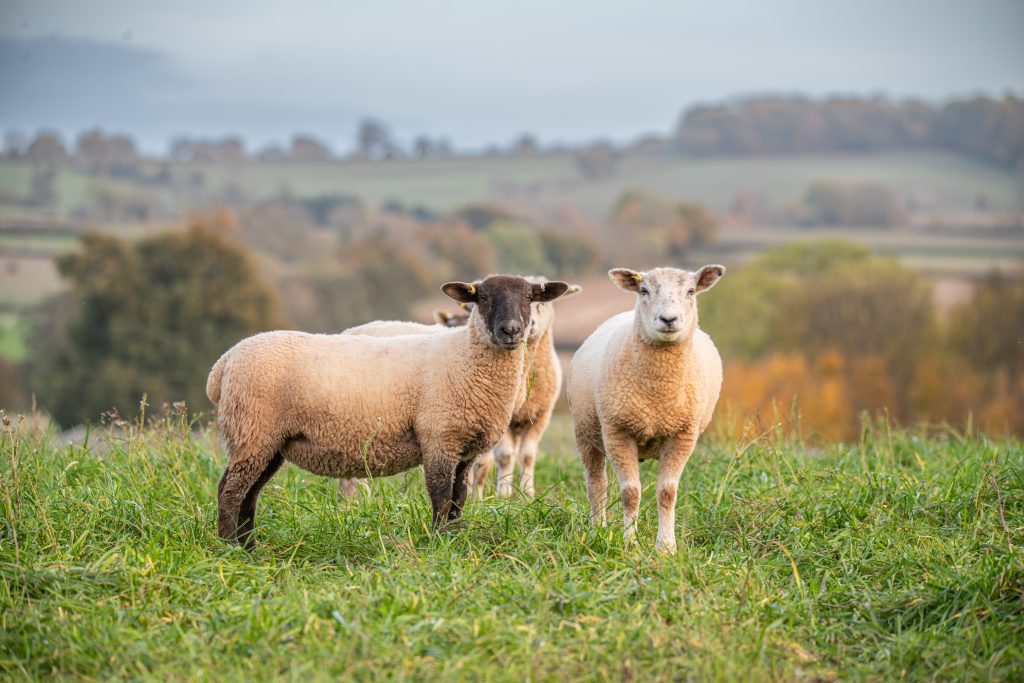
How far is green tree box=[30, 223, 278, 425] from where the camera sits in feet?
123

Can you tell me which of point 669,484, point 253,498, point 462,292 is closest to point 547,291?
point 462,292

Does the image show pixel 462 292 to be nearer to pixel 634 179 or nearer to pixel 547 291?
pixel 547 291

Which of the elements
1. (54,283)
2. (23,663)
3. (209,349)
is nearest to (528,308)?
(23,663)

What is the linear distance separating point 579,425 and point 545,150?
8096 cm

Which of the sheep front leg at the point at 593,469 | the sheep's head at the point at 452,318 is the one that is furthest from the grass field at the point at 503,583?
the sheep's head at the point at 452,318

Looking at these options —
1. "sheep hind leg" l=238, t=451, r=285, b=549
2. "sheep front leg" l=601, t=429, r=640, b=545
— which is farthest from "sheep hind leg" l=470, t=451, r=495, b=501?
"sheep hind leg" l=238, t=451, r=285, b=549

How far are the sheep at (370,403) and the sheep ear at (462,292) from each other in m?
0.01

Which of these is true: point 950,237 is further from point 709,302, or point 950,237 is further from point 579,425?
point 579,425

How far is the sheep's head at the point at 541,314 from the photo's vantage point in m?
8.28

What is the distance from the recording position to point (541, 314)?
9422 millimetres

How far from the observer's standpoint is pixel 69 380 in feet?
124

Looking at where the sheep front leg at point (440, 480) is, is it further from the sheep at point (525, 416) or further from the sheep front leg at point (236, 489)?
the sheep at point (525, 416)

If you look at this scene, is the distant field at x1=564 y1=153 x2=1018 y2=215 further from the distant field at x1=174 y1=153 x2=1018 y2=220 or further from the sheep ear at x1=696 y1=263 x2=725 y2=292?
the sheep ear at x1=696 y1=263 x2=725 y2=292

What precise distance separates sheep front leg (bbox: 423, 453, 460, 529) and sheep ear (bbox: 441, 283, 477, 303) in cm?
119
